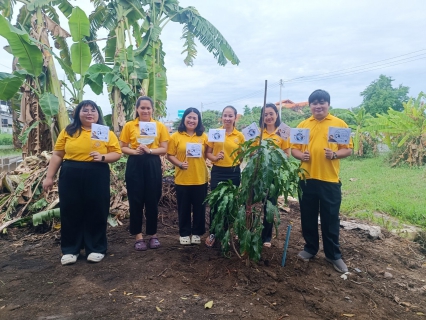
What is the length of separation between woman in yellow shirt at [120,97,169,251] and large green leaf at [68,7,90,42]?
283cm

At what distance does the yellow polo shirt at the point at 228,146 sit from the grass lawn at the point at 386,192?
2.95 m

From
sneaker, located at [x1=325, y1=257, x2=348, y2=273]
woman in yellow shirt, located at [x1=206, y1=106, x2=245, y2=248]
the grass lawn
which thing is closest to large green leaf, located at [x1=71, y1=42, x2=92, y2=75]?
woman in yellow shirt, located at [x1=206, y1=106, x2=245, y2=248]

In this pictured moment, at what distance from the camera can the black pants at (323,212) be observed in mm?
2871

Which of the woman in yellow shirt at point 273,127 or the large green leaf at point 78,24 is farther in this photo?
the large green leaf at point 78,24

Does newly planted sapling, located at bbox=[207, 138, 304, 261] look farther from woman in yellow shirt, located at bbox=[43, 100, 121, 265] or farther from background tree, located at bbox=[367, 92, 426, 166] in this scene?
background tree, located at bbox=[367, 92, 426, 166]

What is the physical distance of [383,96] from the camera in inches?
958

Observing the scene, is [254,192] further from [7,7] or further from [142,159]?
[7,7]

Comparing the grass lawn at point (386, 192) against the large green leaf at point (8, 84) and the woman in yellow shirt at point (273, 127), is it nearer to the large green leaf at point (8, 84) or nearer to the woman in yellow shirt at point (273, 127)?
the woman in yellow shirt at point (273, 127)

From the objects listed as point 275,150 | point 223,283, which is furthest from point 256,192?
point 223,283

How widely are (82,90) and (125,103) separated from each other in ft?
2.65

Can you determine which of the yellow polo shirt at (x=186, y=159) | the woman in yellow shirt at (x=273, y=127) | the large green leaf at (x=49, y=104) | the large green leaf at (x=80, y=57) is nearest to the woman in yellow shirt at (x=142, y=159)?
the yellow polo shirt at (x=186, y=159)

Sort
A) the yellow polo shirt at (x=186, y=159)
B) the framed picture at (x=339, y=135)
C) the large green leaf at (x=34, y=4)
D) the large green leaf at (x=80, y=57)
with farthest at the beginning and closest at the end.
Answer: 1. the large green leaf at (x=34, y=4)
2. the large green leaf at (x=80, y=57)
3. the yellow polo shirt at (x=186, y=159)
4. the framed picture at (x=339, y=135)

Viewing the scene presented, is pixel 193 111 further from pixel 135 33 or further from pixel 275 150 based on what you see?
pixel 135 33

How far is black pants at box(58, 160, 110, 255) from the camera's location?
291cm
